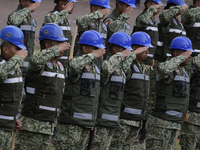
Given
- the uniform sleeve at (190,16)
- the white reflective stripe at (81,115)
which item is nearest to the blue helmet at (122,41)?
the white reflective stripe at (81,115)

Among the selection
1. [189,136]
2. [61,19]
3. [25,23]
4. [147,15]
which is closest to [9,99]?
[25,23]

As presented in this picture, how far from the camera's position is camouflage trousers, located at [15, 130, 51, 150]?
565 centimetres

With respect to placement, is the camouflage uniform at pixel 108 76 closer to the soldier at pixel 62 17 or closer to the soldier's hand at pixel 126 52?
the soldier's hand at pixel 126 52

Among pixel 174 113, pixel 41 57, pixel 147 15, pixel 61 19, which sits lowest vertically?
pixel 174 113

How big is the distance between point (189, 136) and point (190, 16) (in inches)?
112

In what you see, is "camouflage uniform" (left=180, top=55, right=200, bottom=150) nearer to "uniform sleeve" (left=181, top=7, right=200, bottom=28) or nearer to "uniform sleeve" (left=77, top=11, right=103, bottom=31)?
"uniform sleeve" (left=181, top=7, right=200, bottom=28)

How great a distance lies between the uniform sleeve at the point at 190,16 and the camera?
917cm

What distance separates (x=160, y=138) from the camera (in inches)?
277

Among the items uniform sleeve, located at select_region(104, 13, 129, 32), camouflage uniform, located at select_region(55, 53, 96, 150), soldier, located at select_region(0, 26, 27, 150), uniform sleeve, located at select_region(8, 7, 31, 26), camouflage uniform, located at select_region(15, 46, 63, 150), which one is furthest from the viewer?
uniform sleeve, located at select_region(104, 13, 129, 32)

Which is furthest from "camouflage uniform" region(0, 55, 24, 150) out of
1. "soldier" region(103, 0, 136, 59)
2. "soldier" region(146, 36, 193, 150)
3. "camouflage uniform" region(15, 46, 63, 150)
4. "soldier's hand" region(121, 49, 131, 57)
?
"soldier" region(103, 0, 136, 59)

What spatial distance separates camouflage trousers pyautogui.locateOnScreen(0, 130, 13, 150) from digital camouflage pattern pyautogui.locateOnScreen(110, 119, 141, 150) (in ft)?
6.90

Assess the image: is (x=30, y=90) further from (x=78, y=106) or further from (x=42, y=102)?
(x=78, y=106)

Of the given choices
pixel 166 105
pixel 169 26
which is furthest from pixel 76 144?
pixel 169 26

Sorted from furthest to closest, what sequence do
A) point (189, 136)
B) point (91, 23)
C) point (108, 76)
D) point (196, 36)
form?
point (196, 36) < point (189, 136) < point (91, 23) < point (108, 76)
